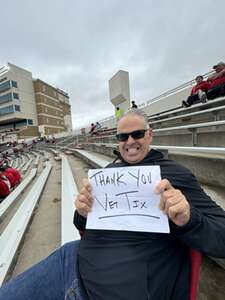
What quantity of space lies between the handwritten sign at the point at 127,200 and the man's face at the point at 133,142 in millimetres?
285

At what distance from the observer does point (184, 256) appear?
855 mm

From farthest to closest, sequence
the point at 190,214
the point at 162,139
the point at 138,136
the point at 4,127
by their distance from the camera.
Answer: the point at 4,127
the point at 162,139
the point at 138,136
the point at 190,214

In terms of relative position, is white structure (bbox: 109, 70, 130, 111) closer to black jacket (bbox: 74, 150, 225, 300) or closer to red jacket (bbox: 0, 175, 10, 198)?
red jacket (bbox: 0, 175, 10, 198)

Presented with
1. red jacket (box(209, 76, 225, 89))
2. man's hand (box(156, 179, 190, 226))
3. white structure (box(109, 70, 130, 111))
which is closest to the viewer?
man's hand (box(156, 179, 190, 226))

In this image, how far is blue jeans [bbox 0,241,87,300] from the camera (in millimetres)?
912

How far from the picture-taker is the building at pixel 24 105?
126 ft

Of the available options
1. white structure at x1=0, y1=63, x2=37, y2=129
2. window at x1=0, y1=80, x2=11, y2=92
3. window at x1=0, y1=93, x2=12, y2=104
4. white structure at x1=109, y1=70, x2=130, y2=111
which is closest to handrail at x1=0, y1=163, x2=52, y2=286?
white structure at x1=109, y1=70, x2=130, y2=111

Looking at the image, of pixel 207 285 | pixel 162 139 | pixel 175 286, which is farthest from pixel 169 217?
pixel 162 139

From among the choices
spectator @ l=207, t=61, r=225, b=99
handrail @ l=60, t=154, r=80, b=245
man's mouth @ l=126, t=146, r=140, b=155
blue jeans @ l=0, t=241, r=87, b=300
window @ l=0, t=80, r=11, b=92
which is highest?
window @ l=0, t=80, r=11, b=92

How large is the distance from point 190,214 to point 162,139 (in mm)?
3271

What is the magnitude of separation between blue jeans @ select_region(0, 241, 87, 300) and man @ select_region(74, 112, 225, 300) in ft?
0.24

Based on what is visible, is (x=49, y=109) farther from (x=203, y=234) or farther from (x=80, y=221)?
(x=203, y=234)

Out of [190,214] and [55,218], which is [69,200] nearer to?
[55,218]

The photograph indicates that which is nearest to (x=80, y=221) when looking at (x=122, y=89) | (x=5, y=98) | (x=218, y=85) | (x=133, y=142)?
(x=133, y=142)
